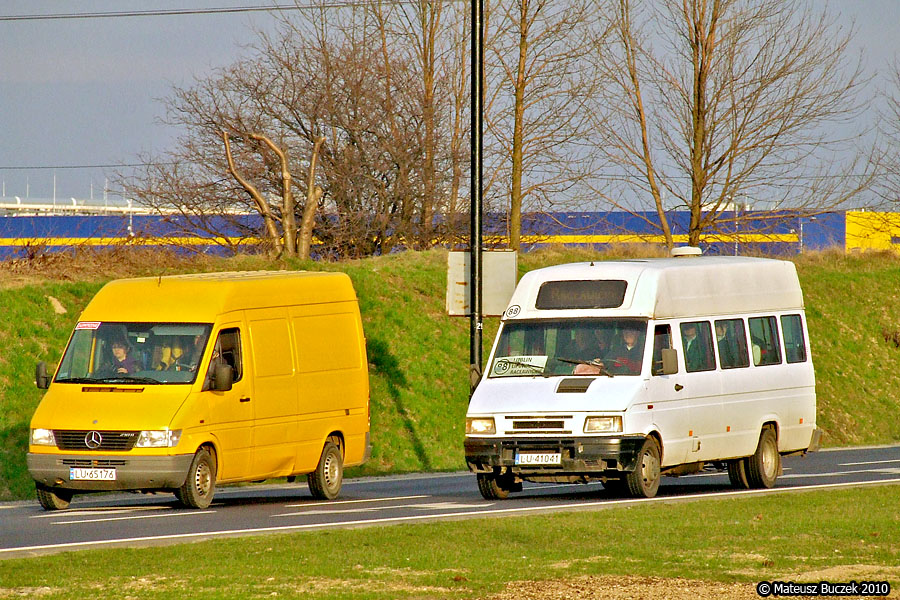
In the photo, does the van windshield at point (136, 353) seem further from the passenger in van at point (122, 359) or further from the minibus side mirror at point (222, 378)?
the minibus side mirror at point (222, 378)

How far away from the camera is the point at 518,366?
18016mm

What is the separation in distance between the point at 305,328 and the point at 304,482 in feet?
18.1

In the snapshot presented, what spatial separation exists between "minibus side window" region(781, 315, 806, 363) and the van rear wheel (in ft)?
3.99

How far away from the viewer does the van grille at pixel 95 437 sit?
54.1 ft

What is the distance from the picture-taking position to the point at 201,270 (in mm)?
30266

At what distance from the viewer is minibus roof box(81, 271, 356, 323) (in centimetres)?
1750

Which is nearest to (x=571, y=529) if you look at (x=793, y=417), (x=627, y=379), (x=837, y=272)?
(x=627, y=379)

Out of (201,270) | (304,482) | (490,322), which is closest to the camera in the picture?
(304,482)

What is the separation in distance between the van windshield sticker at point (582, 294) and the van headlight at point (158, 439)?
4.65 m

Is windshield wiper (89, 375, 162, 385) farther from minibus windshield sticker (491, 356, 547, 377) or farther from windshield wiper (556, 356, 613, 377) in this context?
windshield wiper (556, 356, 613, 377)

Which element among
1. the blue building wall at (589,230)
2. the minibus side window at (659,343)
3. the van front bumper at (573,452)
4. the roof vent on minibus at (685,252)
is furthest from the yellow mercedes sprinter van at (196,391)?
the blue building wall at (589,230)

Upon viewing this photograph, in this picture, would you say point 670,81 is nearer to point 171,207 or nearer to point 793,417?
point 171,207

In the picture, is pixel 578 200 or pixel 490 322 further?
pixel 578 200

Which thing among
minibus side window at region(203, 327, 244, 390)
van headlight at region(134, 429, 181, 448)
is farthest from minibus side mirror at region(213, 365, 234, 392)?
van headlight at region(134, 429, 181, 448)
